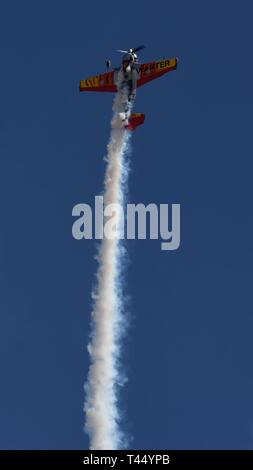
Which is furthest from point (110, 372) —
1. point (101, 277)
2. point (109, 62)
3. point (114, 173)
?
point (109, 62)

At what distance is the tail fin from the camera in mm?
100750

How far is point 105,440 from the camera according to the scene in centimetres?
8569

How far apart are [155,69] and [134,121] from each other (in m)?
5.10

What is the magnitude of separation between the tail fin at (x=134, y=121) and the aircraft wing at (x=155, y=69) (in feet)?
9.51

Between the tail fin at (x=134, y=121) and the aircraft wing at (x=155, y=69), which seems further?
the aircraft wing at (x=155, y=69)

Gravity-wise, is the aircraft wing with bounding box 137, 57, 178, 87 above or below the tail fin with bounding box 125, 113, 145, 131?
above

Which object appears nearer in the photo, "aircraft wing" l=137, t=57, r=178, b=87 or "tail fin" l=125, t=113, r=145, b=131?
"tail fin" l=125, t=113, r=145, b=131

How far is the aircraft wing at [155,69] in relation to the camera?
10225 centimetres

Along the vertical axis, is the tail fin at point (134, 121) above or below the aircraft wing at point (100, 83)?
below

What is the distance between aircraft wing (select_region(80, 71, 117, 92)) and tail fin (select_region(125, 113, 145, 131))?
320 cm

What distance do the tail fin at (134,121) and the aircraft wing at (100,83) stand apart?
10.5 feet

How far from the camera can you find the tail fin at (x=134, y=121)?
331 ft

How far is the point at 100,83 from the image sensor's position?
103438 millimetres
